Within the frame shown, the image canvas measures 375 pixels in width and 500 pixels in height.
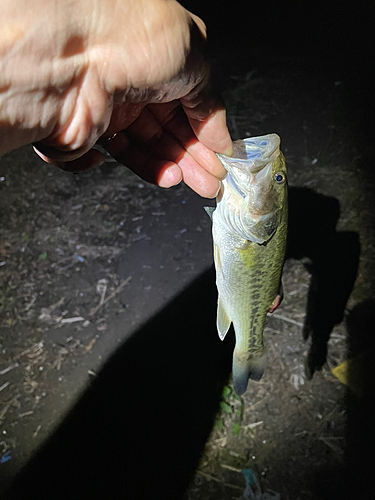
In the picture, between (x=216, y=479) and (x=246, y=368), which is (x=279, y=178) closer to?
(x=246, y=368)

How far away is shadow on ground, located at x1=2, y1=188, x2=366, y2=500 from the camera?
8.34ft

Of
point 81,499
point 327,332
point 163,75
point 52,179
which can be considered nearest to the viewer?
point 163,75

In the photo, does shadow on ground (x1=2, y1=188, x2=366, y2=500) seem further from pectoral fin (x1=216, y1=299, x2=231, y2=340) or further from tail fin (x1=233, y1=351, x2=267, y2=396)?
pectoral fin (x1=216, y1=299, x2=231, y2=340)

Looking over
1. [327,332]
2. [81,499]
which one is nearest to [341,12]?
[327,332]

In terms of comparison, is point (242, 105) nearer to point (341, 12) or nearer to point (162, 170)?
point (341, 12)

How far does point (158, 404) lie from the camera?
278 centimetres

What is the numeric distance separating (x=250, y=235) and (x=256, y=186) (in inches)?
8.4

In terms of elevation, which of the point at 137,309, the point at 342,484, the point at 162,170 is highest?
the point at 162,170

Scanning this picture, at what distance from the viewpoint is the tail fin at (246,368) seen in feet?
6.64

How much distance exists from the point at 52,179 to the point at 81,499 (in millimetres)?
2881

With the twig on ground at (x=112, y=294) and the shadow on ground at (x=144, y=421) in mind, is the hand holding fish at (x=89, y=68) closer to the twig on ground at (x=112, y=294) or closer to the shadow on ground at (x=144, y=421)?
the shadow on ground at (x=144, y=421)

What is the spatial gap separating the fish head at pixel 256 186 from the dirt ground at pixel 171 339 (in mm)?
1564

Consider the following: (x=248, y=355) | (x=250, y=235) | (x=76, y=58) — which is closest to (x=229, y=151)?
(x=250, y=235)

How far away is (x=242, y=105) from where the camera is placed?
177 inches
